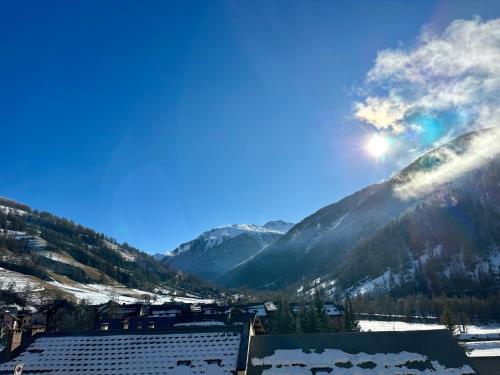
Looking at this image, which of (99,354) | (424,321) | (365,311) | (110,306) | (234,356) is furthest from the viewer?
(365,311)

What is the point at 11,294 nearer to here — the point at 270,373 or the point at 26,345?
the point at 26,345

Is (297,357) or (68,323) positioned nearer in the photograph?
(297,357)

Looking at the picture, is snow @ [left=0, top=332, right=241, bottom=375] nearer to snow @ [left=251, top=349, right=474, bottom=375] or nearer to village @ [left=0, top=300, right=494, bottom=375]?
village @ [left=0, top=300, right=494, bottom=375]

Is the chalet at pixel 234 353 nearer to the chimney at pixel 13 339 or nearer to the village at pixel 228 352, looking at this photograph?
the village at pixel 228 352

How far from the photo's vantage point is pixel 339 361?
31.0 m

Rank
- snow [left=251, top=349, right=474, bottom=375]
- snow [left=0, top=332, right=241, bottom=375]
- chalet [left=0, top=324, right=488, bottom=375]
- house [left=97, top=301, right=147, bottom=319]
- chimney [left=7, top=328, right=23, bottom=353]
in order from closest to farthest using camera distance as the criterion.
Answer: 1. snow [left=251, top=349, right=474, bottom=375]
2. chalet [left=0, top=324, right=488, bottom=375]
3. snow [left=0, top=332, right=241, bottom=375]
4. chimney [left=7, top=328, right=23, bottom=353]
5. house [left=97, top=301, right=147, bottom=319]

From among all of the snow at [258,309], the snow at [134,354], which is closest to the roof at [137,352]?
the snow at [134,354]

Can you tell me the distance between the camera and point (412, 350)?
31.5m

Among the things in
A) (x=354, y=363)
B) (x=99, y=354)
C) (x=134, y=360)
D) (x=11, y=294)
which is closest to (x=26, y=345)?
(x=99, y=354)

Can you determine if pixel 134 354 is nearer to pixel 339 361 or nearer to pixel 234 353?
pixel 234 353

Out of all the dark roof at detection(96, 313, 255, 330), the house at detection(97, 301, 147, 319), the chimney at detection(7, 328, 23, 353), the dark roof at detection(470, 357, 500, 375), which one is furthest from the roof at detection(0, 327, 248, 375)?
the house at detection(97, 301, 147, 319)

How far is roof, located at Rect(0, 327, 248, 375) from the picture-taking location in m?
30.2

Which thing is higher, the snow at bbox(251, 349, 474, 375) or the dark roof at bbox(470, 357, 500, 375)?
Answer: the snow at bbox(251, 349, 474, 375)

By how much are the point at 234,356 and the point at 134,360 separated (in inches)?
310
